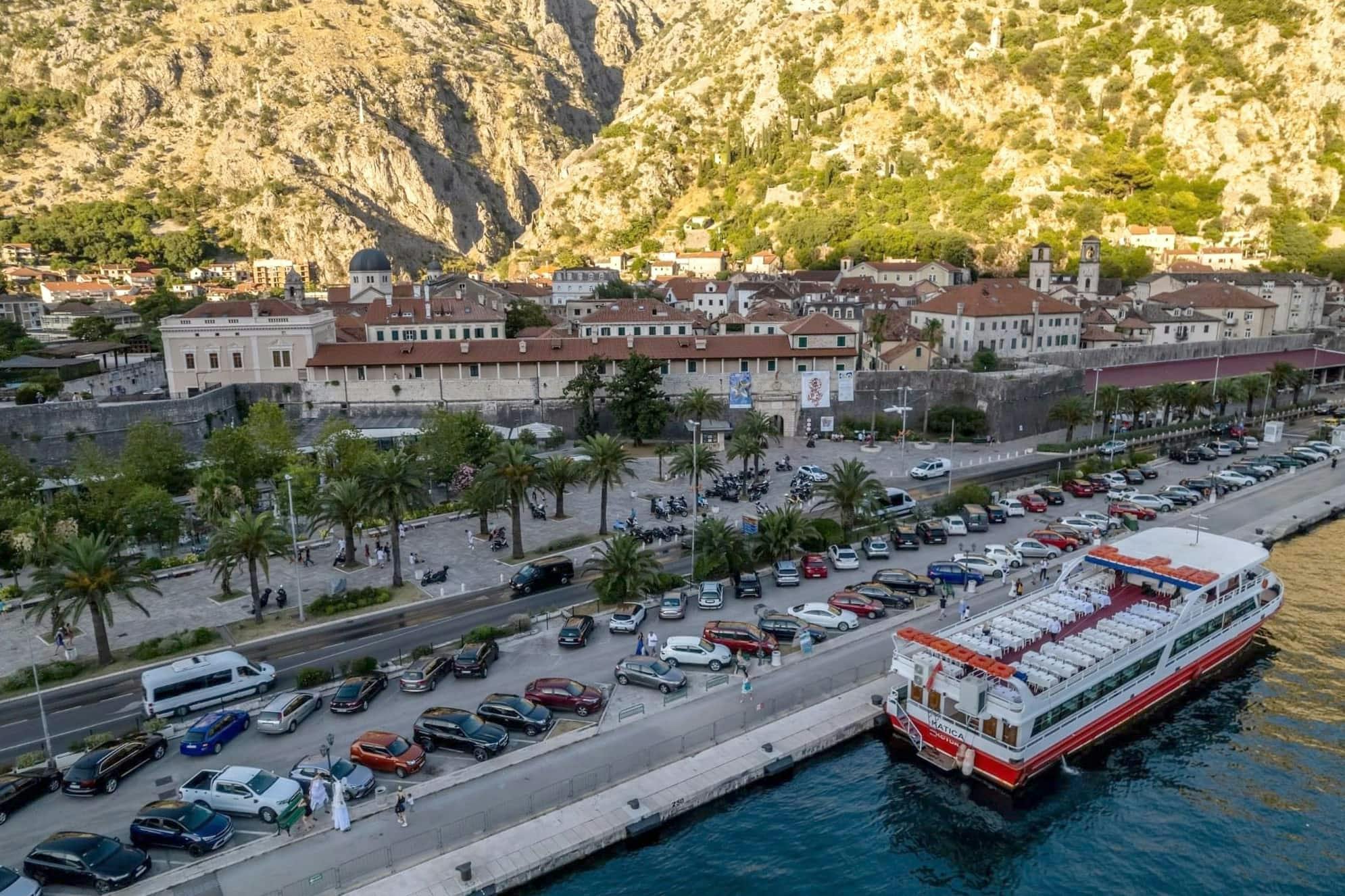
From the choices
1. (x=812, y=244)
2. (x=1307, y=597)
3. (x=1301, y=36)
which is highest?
(x=1301, y=36)

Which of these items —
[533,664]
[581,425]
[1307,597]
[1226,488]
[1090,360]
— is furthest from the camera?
[1090,360]

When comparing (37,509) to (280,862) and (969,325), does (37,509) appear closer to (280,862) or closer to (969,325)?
(280,862)

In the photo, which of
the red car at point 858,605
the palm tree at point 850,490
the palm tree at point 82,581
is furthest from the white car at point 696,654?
the palm tree at point 82,581

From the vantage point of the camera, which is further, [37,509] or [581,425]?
[581,425]

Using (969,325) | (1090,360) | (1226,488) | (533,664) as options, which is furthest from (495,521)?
(1090,360)

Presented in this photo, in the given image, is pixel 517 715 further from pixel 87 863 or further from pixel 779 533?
pixel 779 533

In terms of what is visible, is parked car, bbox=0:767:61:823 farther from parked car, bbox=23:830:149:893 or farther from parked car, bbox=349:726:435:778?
parked car, bbox=349:726:435:778

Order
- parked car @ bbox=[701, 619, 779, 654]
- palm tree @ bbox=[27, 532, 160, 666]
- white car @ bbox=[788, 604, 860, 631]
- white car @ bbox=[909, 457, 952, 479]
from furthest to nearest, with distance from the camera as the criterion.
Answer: white car @ bbox=[909, 457, 952, 479]
white car @ bbox=[788, 604, 860, 631]
parked car @ bbox=[701, 619, 779, 654]
palm tree @ bbox=[27, 532, 160, 666]

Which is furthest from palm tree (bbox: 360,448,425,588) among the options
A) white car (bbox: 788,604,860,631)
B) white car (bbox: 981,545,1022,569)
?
white car (bbox: 981,545,1022,569)
